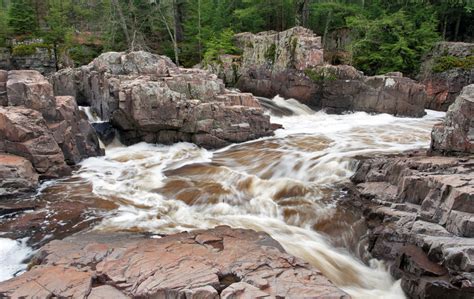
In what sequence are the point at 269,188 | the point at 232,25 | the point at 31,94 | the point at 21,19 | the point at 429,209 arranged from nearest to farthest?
the point at 429,209 → the point at 269,188 → the point at 31,94 → the point at 21,19 → the point at 232,25

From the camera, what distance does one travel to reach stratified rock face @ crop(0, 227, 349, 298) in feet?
17.6

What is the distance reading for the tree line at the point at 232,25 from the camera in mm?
24812

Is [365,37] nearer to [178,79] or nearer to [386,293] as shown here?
[178,79]

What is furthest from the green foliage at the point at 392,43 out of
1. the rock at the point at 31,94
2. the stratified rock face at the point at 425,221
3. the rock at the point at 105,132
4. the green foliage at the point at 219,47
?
the rock at the point at 31,94

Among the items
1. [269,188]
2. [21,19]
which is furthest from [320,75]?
[21,19]

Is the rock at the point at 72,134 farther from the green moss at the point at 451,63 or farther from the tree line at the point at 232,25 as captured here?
the green moss at the point at 451,63

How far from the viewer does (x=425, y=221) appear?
23.4ft

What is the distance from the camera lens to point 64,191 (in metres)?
10.7

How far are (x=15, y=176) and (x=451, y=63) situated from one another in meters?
23.3

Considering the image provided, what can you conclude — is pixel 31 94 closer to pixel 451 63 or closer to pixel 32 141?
pixel 32 141

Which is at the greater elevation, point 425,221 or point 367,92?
point 367,92

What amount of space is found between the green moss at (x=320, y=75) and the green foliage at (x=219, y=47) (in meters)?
6.57

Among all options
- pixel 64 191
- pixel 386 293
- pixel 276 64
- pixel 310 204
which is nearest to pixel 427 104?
pixel 276 64

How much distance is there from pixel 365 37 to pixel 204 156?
1673cm
